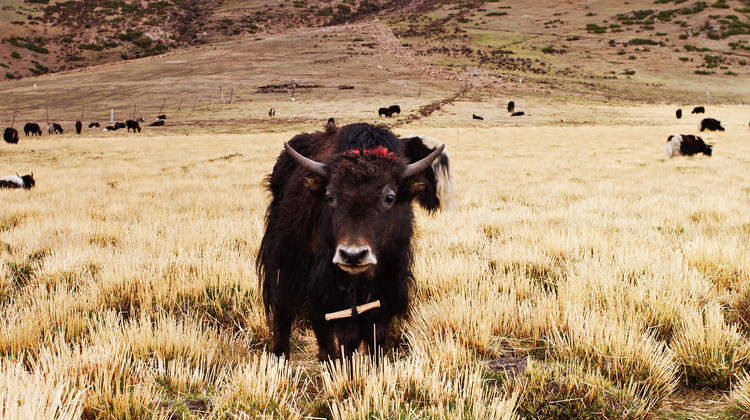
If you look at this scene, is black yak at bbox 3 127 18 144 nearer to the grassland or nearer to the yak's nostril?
the grassland

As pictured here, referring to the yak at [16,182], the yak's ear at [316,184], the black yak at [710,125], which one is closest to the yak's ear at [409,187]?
the yak's ear at [316,184]

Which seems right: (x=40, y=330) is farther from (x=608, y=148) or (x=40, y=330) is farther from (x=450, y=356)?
(x=608, y=148)

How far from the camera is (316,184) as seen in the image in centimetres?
262

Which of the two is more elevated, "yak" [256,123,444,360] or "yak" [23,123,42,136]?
"yak" [256,123,444,360]

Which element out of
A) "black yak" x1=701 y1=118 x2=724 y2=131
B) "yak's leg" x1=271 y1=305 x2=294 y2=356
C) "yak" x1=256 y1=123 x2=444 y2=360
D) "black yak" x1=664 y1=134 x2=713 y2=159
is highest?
"yak" x1=256 y1=123 x2=444 y2=360

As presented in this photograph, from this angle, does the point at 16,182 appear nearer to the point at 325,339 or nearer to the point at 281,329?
the point at 281,329

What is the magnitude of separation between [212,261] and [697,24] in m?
129

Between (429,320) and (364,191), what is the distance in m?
0.95

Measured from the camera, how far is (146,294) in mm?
3133

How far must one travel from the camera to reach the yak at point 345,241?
8.14 feet

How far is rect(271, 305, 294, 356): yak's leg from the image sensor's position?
287 cm

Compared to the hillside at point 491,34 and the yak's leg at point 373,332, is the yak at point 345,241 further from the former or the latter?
the hillside at point 491,34

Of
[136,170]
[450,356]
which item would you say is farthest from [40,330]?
[136,170]

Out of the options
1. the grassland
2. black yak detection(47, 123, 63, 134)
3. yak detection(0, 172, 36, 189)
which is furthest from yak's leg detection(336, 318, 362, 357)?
black yak detection(47, 123, 63, 134)
